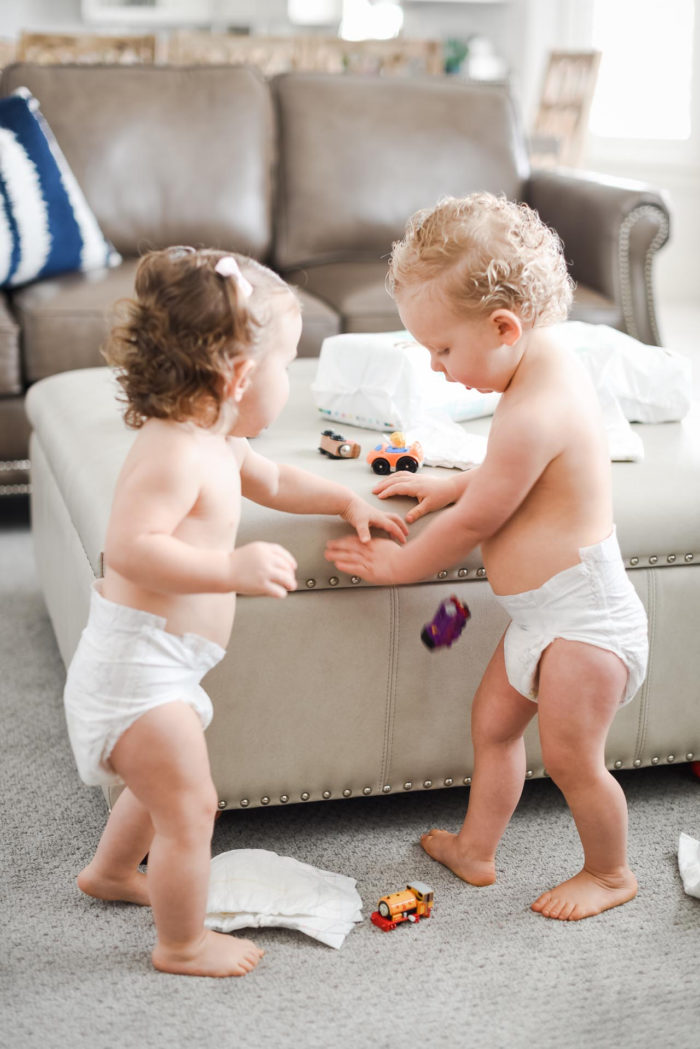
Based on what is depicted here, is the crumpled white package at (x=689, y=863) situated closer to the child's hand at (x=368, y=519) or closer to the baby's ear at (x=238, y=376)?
the child's hand at (x=368, y=519)

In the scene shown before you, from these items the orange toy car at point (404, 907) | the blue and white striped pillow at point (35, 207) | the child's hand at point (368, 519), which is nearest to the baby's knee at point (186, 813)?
the orange toy car at point (404, 907)

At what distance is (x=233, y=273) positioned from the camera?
3.52ft

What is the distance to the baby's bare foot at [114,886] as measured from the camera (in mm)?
1300

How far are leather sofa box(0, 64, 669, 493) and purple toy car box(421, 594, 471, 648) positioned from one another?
1.52m

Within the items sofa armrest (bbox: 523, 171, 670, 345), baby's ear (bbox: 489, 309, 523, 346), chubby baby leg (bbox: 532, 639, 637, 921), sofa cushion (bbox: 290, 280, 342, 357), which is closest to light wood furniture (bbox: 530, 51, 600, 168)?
sofa armrest (bbox: 523, 171, 670, 345)

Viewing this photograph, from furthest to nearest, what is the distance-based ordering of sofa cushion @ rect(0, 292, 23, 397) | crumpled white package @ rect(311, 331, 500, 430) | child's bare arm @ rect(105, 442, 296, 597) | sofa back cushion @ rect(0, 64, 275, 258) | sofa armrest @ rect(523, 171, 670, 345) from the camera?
sofa back cushion @ rect(0, 64, 275, 258)
sofa armrest @ rect(523, 171, 670, 345)
sofa cushion @ rect(0, 292, 23, 397)
crumpled white package @ rect(311, 331, 500, 430)
child's bare arm @ rect(105, 442, 296, 597)

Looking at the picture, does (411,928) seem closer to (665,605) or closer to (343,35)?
(665,605)

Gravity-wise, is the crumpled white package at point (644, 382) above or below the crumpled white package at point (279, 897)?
above

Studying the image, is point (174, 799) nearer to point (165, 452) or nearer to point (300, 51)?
point (165, 452)

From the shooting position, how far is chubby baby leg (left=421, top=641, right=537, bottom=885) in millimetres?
1346

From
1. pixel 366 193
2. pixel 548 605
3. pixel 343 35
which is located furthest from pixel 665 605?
pixel 343 35

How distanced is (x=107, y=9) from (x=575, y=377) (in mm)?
5882

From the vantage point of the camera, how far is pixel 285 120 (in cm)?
314

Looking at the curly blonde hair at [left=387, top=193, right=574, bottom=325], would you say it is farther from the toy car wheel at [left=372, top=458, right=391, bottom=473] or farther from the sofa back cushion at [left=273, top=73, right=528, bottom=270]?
the sofa back cushion at [left=273, top=73, right=528, bottom=270]
